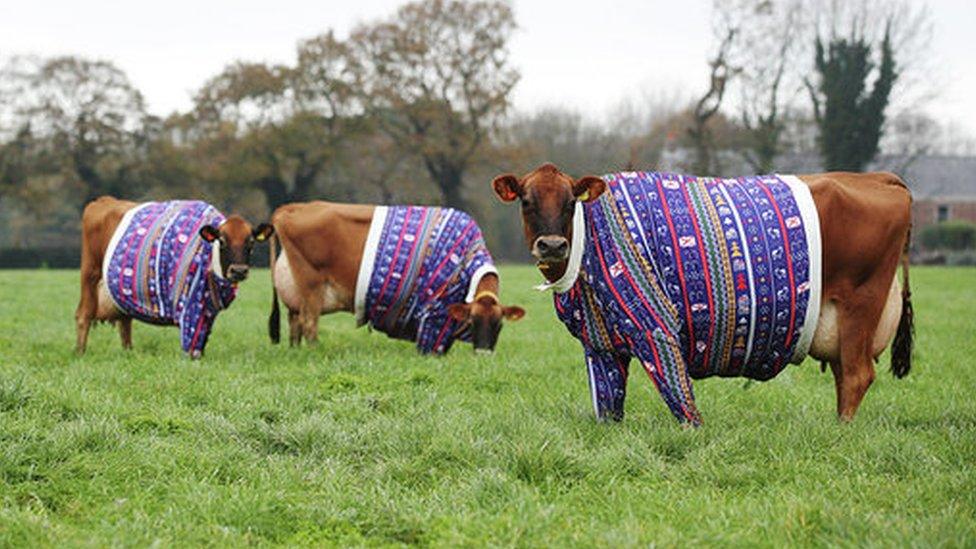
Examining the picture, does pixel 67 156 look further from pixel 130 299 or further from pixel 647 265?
pixel 647 265

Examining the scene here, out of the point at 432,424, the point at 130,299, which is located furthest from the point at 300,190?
the point at 432,424

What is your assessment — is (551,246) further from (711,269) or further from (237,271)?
(237,271)

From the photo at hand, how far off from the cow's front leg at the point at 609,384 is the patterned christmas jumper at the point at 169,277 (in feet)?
16.8

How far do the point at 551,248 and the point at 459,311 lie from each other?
511cm

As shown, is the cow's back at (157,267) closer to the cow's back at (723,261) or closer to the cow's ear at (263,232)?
the cow's ear at (263,232)

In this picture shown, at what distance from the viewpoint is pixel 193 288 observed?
33.9ft

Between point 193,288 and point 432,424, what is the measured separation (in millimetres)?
5139

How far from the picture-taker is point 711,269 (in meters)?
6.14

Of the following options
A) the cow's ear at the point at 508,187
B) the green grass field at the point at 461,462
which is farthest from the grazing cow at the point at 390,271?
the cow's ear at the point at 508,187

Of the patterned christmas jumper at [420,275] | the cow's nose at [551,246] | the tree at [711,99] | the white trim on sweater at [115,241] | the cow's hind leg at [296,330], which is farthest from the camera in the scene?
the tree at [711,99]

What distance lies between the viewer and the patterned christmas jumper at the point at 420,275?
11.2 meters

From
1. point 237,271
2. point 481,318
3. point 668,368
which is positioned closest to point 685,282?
point 668,368

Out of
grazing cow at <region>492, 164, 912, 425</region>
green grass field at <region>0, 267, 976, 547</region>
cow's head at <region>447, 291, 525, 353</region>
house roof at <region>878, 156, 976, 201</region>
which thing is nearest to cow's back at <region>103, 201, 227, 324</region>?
green grass field at <region>0, 267, 976, 547</region>

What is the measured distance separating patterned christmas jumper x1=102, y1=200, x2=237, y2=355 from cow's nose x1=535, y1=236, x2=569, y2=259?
5.30 metres
